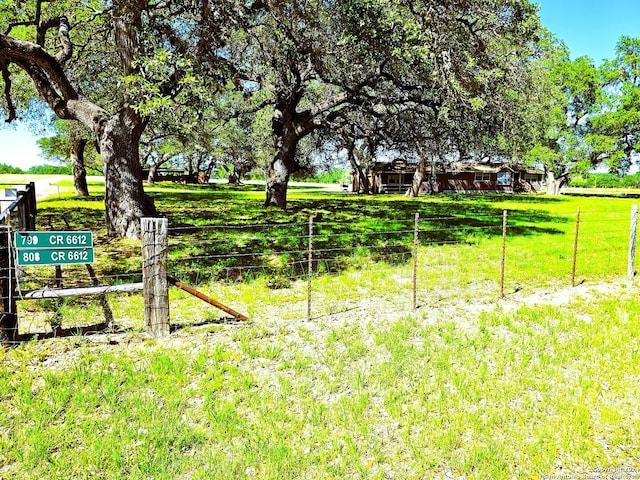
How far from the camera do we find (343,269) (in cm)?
975

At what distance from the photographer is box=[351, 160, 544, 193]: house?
53.2 m

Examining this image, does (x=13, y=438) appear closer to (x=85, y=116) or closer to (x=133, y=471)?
(x=133, y=471)

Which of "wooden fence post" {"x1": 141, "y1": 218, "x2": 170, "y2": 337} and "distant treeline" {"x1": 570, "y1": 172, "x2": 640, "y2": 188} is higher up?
"distant treeline" {"x1": 570, "y1": 172, "x2": 640, "y2": 188}

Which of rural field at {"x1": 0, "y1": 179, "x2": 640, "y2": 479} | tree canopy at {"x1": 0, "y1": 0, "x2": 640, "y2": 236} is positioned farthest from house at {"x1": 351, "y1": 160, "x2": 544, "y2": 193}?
rural field at {"x1": 0, "y1": 179, "x2": 640, "y2": 479}

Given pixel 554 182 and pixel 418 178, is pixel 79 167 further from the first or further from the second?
pixel 554 182

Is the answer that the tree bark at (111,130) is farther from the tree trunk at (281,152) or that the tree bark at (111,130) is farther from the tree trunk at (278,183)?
the tree trunk at (278,183)

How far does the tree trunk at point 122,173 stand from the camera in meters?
12.0

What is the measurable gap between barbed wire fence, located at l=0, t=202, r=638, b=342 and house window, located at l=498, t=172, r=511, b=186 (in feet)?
151

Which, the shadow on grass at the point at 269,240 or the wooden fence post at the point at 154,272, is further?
the shadow on grass at the point at 269,240

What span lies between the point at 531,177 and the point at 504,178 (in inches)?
212

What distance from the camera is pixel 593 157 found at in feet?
158

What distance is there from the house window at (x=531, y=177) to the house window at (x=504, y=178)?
3482mm

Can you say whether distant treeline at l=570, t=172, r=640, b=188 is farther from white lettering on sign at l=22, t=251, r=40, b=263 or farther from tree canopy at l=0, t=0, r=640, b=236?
white lettering on sign at l=22, t=251, r=40, b=263

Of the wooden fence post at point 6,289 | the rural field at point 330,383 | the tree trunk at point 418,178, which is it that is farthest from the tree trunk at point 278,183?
the tree trunk at point 418,178
